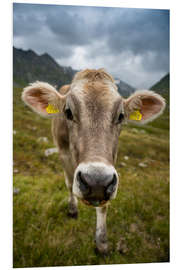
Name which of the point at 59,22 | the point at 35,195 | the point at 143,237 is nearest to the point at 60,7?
the point at 59,22

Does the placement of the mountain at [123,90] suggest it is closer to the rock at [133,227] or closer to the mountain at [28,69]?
the mountain at [28,69]

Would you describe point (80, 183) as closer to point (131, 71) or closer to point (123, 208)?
point (123, 208)

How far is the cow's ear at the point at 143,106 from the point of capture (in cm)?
Result: 192

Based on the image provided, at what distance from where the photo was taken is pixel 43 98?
2.02m

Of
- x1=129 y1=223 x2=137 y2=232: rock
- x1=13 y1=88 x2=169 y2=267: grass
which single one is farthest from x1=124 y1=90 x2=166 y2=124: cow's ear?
x1=129 y1=223 x2=137 y2=232: rock

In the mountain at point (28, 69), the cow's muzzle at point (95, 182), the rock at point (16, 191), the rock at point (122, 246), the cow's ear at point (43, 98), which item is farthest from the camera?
the rock at point (16, 191)

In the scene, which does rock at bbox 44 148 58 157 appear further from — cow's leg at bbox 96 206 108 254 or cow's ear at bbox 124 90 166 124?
cow's ear at bbox 124 90 166 124

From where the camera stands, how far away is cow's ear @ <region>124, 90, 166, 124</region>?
192cm

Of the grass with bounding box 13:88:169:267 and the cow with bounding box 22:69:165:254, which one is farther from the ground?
the cow with bounding box 22:69:165:254

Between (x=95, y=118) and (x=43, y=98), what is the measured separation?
91cm

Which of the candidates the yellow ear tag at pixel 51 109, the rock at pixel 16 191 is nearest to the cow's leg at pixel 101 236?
the yellow ear tag at pixel 51 109

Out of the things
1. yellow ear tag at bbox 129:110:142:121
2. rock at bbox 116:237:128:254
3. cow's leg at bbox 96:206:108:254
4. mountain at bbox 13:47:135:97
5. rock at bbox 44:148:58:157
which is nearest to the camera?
yellow ear tag at bbox 129:110:142:121

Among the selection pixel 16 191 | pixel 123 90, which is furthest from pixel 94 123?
pixel 16 191

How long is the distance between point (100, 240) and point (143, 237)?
31.2 inches
